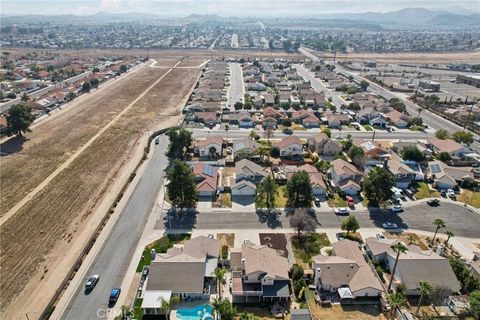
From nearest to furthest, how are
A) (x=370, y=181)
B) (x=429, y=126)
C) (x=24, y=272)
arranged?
1. (x=24, y=272)
2. (x=370, y=181)
3. (x=429, y=126)

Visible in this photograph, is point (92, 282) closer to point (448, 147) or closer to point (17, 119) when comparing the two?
point (17, 119)

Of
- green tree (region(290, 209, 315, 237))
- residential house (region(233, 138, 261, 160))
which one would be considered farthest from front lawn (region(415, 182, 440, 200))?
residential house (region(233, 138, 261, 160))

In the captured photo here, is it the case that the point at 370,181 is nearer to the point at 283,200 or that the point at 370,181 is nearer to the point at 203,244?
the point at 283,200

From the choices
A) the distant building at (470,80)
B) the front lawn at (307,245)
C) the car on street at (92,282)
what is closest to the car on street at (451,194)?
the front lawn at (307,245)

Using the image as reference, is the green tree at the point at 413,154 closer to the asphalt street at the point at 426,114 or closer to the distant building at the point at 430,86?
the asphalt street at the point at 426,114

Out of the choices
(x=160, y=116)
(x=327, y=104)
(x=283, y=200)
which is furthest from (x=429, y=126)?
(x=160, y=116)
